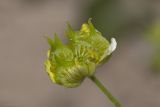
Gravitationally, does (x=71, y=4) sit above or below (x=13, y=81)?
above

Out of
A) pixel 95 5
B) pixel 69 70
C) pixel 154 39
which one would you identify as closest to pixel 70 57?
pixel 69 70

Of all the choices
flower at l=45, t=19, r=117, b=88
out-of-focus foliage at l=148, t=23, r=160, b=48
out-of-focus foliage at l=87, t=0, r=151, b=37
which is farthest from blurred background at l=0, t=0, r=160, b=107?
flower at l=45, t=19, r=117, b=88

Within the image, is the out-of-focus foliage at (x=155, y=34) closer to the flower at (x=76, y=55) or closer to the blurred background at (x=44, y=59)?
the blurred background at (x=44, y=59)

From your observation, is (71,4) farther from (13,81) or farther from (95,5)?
(95,5)

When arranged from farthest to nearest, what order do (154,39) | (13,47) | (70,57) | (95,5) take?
(13,47), (154,39), (95,5), (70,57)

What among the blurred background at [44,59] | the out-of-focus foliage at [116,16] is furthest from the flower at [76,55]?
the blurred background at [44,59]

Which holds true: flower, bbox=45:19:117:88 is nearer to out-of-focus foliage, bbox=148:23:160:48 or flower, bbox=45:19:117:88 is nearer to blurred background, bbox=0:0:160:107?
out-of-focus foliage, bbox=148:23:160:48
